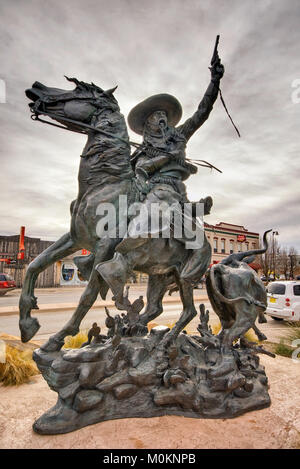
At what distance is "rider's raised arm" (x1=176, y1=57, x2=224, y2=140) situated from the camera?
11.5 feet

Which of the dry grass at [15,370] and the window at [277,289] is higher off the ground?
the window at [277,289]

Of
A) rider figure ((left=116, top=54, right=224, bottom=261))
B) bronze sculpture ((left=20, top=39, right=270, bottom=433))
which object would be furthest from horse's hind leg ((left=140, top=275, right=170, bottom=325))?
rider figure ((left=116, top=54, right=224, bottom=261))

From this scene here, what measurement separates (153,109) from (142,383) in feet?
10.9

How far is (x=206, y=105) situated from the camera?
12.1 ft

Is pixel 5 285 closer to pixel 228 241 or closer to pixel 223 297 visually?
pixel 223 297

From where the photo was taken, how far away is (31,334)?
2980mm

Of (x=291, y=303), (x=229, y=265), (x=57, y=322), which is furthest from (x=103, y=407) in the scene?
(x=291, y=303)

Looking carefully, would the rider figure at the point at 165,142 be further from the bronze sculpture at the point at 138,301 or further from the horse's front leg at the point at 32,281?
the horse's front leg at the point at 32,281

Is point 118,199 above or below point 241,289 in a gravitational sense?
above

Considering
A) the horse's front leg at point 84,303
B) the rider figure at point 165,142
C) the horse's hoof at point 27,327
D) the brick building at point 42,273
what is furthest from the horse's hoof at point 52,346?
the brick building at point 42,273

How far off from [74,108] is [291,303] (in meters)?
9.61

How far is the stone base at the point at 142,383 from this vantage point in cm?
250

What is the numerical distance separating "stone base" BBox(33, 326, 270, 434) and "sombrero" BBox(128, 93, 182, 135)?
2.88m
